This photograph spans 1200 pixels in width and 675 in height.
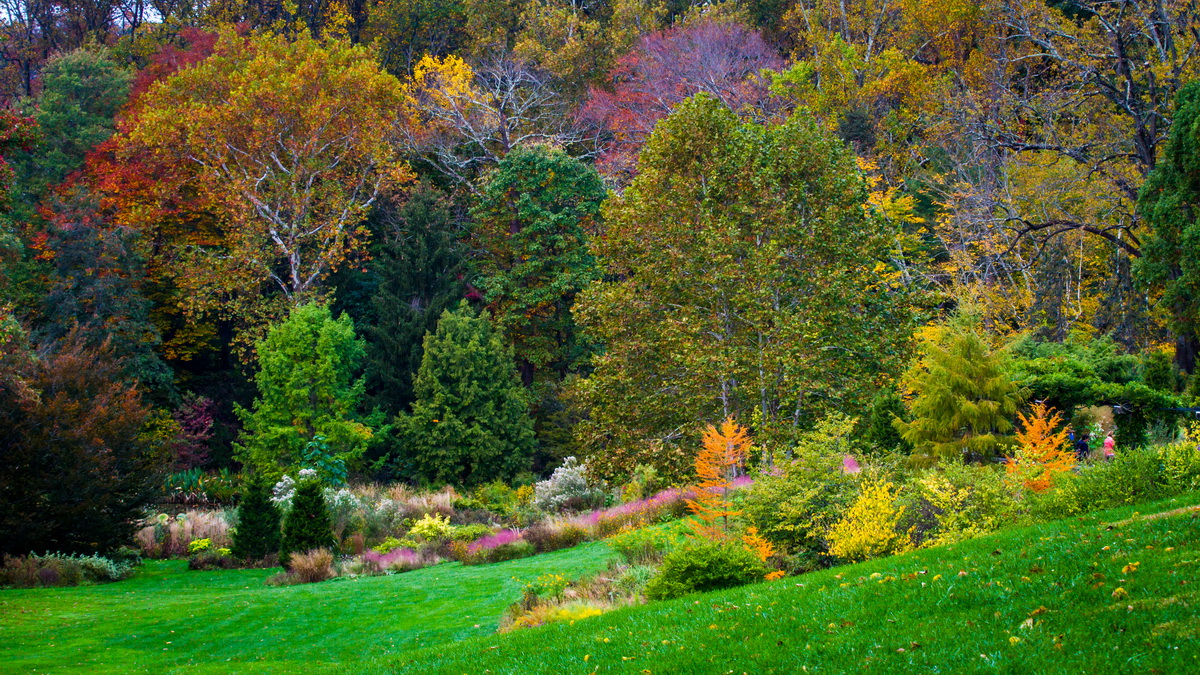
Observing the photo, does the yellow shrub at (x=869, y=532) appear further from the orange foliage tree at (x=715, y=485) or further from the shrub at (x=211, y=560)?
the shrub at (x=211, y=560)

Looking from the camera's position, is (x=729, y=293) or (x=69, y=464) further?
(x=729, y=293)

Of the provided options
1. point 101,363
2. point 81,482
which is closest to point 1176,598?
point 81,482

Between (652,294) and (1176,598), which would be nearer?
(1176,598)

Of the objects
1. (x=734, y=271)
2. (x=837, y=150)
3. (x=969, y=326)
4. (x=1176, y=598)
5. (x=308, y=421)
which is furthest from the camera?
(x=308, y=421)

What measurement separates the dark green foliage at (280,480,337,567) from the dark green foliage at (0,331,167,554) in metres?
4.12

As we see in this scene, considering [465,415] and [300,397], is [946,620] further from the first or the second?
[300,397]

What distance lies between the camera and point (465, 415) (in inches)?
1298

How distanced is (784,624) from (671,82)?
39330mm

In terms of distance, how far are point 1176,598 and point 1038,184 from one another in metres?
30.0

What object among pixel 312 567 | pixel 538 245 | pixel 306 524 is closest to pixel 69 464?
pixel 306 524

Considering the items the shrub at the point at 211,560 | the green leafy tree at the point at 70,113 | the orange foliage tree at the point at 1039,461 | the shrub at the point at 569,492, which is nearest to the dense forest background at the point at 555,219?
the green leafy tree at the point at 70,113

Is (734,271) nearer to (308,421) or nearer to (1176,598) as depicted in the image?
(1176,598)

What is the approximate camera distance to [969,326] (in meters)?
17.9

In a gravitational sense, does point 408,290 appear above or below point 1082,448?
above
